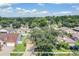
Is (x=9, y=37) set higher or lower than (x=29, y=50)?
higher

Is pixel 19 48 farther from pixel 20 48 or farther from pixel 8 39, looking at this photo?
pixel 8 39

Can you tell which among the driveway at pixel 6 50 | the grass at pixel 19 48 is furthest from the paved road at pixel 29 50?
the driveway at pixel 6 50

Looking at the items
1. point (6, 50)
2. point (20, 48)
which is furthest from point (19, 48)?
point (6, 50)

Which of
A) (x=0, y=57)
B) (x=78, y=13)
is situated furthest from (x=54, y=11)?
(x=0, y=57)

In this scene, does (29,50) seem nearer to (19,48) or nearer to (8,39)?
(19,48)

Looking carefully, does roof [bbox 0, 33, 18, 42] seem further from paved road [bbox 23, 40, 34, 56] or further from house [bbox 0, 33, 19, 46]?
paved road [bbox 23, 40, 34, 56]

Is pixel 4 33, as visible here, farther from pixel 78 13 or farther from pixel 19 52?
pixel 78 13

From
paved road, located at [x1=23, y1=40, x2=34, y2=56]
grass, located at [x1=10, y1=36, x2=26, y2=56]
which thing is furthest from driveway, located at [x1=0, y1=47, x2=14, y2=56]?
paved road, located at [x1=23, y1=40, x2=34, y2=56]

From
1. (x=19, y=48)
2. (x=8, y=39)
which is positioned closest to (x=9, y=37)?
(x=8, y=39)

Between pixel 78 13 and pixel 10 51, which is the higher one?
pixel 78 13

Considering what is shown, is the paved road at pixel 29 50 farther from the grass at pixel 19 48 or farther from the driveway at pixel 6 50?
the driveway at pixel 6 50

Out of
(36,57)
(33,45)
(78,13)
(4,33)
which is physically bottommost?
(36,57)
